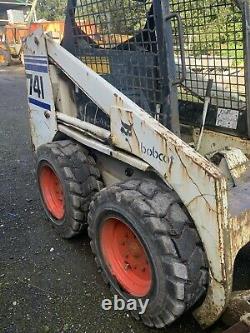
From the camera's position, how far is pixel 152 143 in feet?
7.16

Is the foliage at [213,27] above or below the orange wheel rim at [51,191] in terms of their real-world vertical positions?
above

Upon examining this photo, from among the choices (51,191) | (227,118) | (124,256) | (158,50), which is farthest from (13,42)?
(124,256)

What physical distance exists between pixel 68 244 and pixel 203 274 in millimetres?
1404

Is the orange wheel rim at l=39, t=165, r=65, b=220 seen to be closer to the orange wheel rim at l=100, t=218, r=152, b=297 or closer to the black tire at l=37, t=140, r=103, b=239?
the black tire at l=37, t=140, r=103, b=239

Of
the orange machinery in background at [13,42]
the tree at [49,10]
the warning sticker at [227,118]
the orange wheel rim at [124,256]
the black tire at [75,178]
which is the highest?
the tree at [49,10]

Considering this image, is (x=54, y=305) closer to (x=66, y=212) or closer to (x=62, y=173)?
(x=66, y=212)

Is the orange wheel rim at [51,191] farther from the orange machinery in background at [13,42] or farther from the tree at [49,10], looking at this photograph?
the tree at [49,10]

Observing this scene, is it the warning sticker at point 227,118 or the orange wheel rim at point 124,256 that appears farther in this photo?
the warning sticker at point 227,118

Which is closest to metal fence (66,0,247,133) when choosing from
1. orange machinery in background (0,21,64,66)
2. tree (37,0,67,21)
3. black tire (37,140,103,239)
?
black tire (37,140,103,239)

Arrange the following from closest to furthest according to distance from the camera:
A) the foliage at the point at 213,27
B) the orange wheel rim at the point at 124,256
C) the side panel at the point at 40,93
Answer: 1. the orange wheel rim at the point at 124,256
2. the foliage at the point at 213,27
3. the side panel at the point at 40,93

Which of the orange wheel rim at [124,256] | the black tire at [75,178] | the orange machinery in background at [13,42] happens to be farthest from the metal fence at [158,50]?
the orange machinery in background at [13,42]

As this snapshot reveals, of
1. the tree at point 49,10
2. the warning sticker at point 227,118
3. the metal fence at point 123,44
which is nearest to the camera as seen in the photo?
the metal fence at point 123,44

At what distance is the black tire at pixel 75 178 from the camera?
9.50 feet

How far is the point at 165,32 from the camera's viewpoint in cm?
235
